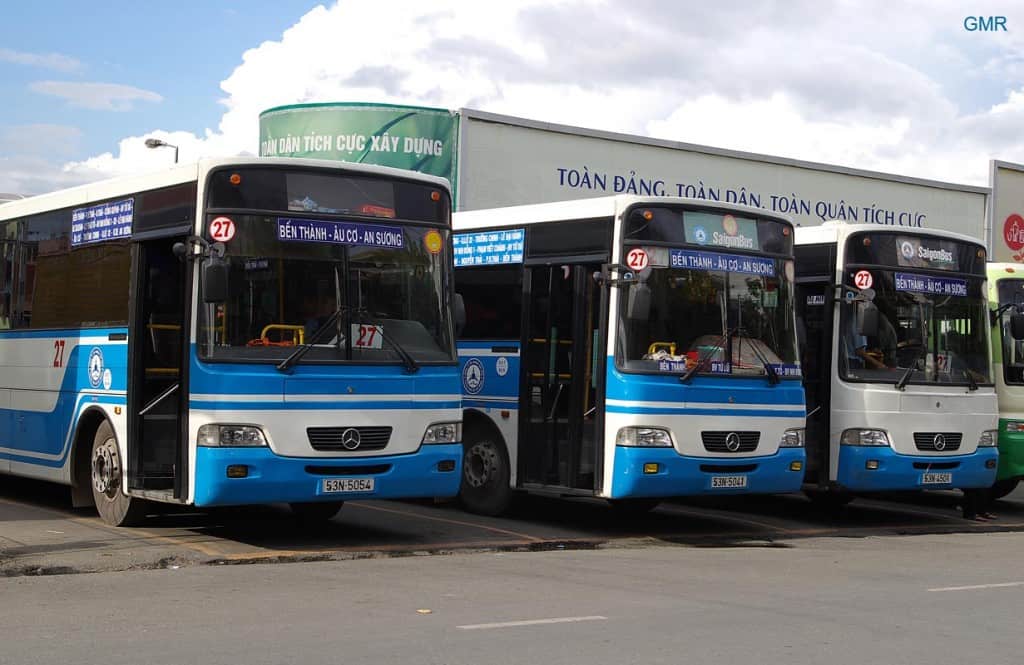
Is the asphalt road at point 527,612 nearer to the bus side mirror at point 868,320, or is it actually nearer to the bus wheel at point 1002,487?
the bus side mirror at point 868,320

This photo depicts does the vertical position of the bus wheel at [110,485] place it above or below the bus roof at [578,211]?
below

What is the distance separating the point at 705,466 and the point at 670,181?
14140 mm

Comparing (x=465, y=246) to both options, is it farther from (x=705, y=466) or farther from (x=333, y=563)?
(x=333, y=563)

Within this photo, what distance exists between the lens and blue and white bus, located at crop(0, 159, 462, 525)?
11562 millimetres

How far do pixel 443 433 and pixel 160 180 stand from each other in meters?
3.18

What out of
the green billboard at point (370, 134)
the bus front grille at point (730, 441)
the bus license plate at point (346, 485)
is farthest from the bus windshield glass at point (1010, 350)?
the green billboard at point (370, 134)

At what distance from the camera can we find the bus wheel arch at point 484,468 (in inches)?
586

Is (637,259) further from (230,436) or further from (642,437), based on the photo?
(230,436)

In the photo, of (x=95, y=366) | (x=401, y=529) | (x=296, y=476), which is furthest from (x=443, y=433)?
(x=95, y=366)

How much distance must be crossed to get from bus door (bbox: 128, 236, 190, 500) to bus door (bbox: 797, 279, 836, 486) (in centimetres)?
661

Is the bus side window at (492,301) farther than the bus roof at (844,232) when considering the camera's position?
No

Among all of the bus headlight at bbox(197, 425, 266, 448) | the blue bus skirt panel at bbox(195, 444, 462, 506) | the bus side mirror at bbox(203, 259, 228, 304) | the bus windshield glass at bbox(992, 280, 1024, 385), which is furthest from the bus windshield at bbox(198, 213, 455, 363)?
the bus windshield glass at bbox(992, 280, 1024, 385)

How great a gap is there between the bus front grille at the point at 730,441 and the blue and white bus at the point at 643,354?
0.05 feet

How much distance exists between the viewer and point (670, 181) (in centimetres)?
2709
